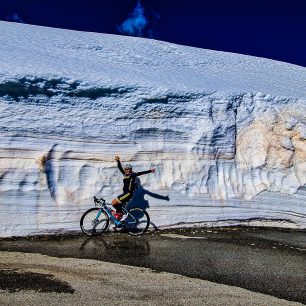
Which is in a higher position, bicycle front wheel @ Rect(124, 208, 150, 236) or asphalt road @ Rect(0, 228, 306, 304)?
bicycle front wheel @ Rect(124, 208, 150, 236)

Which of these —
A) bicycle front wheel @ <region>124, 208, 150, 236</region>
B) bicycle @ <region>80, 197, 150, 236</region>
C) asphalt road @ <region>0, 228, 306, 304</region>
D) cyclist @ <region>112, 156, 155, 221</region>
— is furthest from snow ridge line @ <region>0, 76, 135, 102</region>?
asphalt road @ <region>0, 228, 306, 304</region>

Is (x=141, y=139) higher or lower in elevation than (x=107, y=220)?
higher

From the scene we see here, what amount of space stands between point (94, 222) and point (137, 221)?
1.00 meters

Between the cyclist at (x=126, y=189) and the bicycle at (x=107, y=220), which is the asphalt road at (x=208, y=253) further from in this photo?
the cyclist at (x=126, y=189)

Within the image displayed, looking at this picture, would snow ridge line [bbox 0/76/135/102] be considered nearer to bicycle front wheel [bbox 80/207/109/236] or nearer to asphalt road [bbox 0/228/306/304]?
bicycle front wheel [bbox 80/207/109/236]

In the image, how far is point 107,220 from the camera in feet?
29.7

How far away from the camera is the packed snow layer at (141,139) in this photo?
29.5 feet

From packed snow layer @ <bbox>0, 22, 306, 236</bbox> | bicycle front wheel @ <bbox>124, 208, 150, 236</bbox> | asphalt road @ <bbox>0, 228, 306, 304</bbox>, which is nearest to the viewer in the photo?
asphalt road @ <bbox>0, 228, 306, 304</bbox>

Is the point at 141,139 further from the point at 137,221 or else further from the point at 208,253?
the point at 208,253

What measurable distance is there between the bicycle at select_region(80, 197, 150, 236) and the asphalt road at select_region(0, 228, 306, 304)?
8.2 inches

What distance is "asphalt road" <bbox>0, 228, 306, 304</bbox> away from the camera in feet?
21.5

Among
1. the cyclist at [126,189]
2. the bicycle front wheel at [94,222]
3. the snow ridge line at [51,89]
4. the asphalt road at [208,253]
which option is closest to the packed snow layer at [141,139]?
the snow ridge line at [51,89]

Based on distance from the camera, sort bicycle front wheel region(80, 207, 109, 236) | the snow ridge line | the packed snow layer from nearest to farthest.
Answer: bicycle front wheel region(80, 207, 109, 236) < the packed snow layer < the snow ridge line

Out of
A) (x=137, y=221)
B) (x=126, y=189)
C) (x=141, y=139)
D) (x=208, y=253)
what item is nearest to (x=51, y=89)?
(x=141, y=139)
